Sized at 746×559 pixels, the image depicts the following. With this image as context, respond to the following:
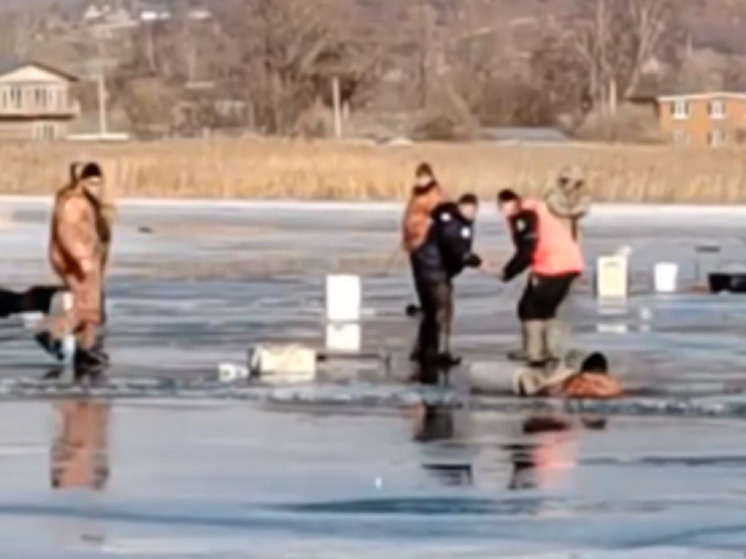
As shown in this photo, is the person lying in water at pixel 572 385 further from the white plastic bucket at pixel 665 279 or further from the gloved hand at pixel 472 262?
the white plastic bucket at pixel 665 279

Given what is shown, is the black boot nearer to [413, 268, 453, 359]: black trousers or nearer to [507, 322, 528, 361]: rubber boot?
[413, 268, 453, 359]: black trousers

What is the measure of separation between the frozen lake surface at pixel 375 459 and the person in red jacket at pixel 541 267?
79 cm

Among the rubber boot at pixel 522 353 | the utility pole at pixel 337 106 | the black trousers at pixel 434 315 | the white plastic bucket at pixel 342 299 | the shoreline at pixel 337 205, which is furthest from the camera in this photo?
the utility pole at pixel 337 106

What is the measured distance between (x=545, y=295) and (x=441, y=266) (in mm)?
1823

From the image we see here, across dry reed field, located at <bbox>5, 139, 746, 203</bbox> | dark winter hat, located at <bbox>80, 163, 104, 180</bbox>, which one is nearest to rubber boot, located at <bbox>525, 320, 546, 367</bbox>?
dark winter hat, located at <bbox>80, 163, 104, 180</bbox>

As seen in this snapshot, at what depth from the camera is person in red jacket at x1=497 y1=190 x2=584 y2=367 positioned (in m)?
22.2

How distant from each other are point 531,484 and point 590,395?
15.9 feet

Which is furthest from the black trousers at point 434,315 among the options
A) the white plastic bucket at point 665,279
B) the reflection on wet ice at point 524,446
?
the white plastic bucket at point 665,279

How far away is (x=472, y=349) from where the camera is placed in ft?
82.9

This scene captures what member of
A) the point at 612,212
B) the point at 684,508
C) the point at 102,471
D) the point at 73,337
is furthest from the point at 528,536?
the point at 612,212

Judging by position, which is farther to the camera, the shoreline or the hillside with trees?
the hillside with trees

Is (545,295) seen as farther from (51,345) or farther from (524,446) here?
(524,446)

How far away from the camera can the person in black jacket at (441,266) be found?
23453 mm

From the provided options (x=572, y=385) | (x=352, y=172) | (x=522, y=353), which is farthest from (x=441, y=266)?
(x=352, y=172)
